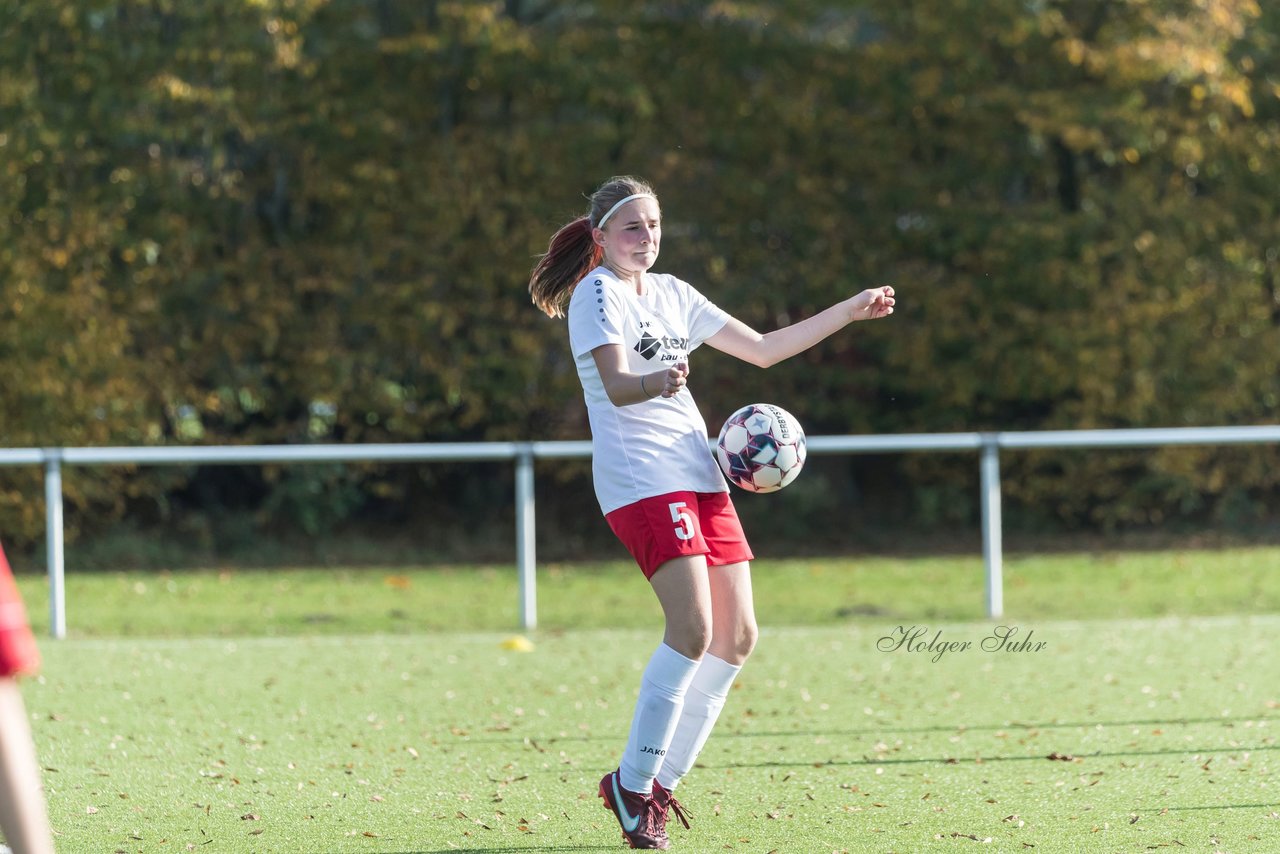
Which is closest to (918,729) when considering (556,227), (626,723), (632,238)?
(626,723)

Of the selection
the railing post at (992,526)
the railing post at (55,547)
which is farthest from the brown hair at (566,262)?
the railing post at (55,547)

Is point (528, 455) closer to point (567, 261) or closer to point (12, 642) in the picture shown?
point (567, 261)

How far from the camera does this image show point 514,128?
557 inches

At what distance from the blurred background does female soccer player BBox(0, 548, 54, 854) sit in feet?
36.5

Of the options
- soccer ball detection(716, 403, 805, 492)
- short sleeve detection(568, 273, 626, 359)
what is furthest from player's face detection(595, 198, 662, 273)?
soccer ball detection(716, 403, 805, 492)

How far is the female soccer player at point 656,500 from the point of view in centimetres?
457

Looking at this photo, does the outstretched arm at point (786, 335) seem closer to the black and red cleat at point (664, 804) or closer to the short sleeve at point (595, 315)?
Answer: the short sleeve at point (595, 315)

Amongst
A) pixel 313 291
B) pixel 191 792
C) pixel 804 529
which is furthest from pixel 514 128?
pixel 191 792

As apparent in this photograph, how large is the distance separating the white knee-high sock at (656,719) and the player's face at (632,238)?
3.71ft

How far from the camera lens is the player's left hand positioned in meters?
5.08

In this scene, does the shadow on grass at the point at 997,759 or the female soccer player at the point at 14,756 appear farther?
the shadow on grass at the point at 997,759

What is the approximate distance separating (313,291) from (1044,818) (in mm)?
10277

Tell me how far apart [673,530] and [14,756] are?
7.56ft
